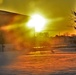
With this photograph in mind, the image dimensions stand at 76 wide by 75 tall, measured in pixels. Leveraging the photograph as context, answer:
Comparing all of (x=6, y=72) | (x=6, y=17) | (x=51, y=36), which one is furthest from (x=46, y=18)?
(x=6, y=72)

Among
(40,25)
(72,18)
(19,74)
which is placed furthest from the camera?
(72,18)

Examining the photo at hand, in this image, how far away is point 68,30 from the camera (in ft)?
112

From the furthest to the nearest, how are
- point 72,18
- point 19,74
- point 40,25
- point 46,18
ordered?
point 72,18
point 46,18
point 40,25
point 19,74

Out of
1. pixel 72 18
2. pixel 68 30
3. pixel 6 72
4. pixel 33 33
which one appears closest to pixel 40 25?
pixel 33 33

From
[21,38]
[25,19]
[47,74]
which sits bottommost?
[47,74]

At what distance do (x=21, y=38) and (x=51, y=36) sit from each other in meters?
3.88

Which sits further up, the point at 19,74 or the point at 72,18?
the point at 72,18

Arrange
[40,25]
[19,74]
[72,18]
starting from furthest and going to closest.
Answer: [72,18] → [40,25] → [19,74]

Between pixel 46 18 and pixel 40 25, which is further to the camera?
pixel 46 18

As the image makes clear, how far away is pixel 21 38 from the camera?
107ft

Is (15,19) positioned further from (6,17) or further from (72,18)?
(72,18)

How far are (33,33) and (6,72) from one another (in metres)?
21.4

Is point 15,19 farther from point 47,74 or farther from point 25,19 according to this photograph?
point 47,74

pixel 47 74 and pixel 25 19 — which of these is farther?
pixel 25 19
